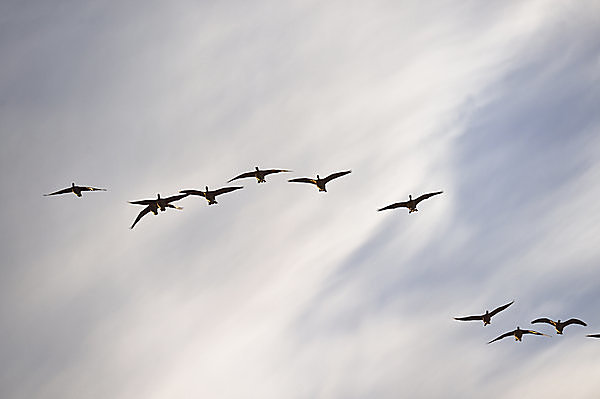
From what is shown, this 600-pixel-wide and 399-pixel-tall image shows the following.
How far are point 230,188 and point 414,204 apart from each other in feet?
98.0

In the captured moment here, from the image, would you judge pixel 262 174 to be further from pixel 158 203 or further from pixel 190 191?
pixel 158 203

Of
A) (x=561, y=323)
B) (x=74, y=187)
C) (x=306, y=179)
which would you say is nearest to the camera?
(x=74, y=187)

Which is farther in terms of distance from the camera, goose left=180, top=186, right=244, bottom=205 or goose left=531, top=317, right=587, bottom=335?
goose left=531, top=317, right=587, bottom=335

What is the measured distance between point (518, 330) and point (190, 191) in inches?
2592

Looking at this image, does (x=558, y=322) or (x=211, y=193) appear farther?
(x=558, y=322)

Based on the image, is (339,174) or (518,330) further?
(518,330)

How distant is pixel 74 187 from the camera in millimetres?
80562

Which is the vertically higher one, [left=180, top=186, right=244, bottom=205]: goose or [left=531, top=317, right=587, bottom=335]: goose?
[left=180, top=186, right=244, bottom=205]: goose

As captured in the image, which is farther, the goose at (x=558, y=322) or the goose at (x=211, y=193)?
the goose at (x=558, y=322)

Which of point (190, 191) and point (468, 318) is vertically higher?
point (190, 191)

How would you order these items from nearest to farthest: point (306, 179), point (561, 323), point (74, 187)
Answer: point (74, 187) < point (306, 179) < point (561, 323)

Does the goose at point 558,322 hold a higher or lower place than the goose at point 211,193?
lower

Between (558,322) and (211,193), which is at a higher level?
(211,193)

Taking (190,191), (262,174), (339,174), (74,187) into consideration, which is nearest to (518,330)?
(339,174)
